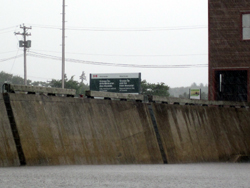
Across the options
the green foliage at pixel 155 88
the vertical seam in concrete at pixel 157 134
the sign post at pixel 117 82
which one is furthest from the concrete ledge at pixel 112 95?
the green foliage at pixel 155 88

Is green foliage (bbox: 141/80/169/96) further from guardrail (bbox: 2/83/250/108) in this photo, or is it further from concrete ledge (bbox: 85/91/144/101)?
concrete ledge (bbox: 85/91/144/101)

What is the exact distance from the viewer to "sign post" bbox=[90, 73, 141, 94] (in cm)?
6016

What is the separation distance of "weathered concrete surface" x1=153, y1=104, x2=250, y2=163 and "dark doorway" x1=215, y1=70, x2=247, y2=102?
4.54 m

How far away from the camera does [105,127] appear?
73.4 feet

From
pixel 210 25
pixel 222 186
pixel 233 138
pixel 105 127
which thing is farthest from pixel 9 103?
pixel 210 25

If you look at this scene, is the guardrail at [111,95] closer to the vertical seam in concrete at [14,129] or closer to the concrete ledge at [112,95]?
the concrete ledge at [112,95]

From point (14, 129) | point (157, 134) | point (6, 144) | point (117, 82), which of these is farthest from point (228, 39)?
point (117, 82)

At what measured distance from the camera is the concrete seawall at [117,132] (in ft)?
58.8

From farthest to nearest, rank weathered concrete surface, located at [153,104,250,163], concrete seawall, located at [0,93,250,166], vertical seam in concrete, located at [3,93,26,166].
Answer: weathered concrete surface, located at [153,104,250,163] → concrete seawall, located at [0,93,250,166] → vertical seam in concrete, located at [3,93,26,166]

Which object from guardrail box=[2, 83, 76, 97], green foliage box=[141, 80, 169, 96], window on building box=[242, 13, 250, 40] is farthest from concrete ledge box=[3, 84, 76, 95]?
green foliage box=[141, 80, 169, 96]

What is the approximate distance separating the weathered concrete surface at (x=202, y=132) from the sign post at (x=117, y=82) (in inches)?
1036

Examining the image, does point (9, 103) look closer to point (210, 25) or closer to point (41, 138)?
point (41, 138)

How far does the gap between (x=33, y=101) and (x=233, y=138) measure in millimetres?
17629

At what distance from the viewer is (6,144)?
1692 centimetres
